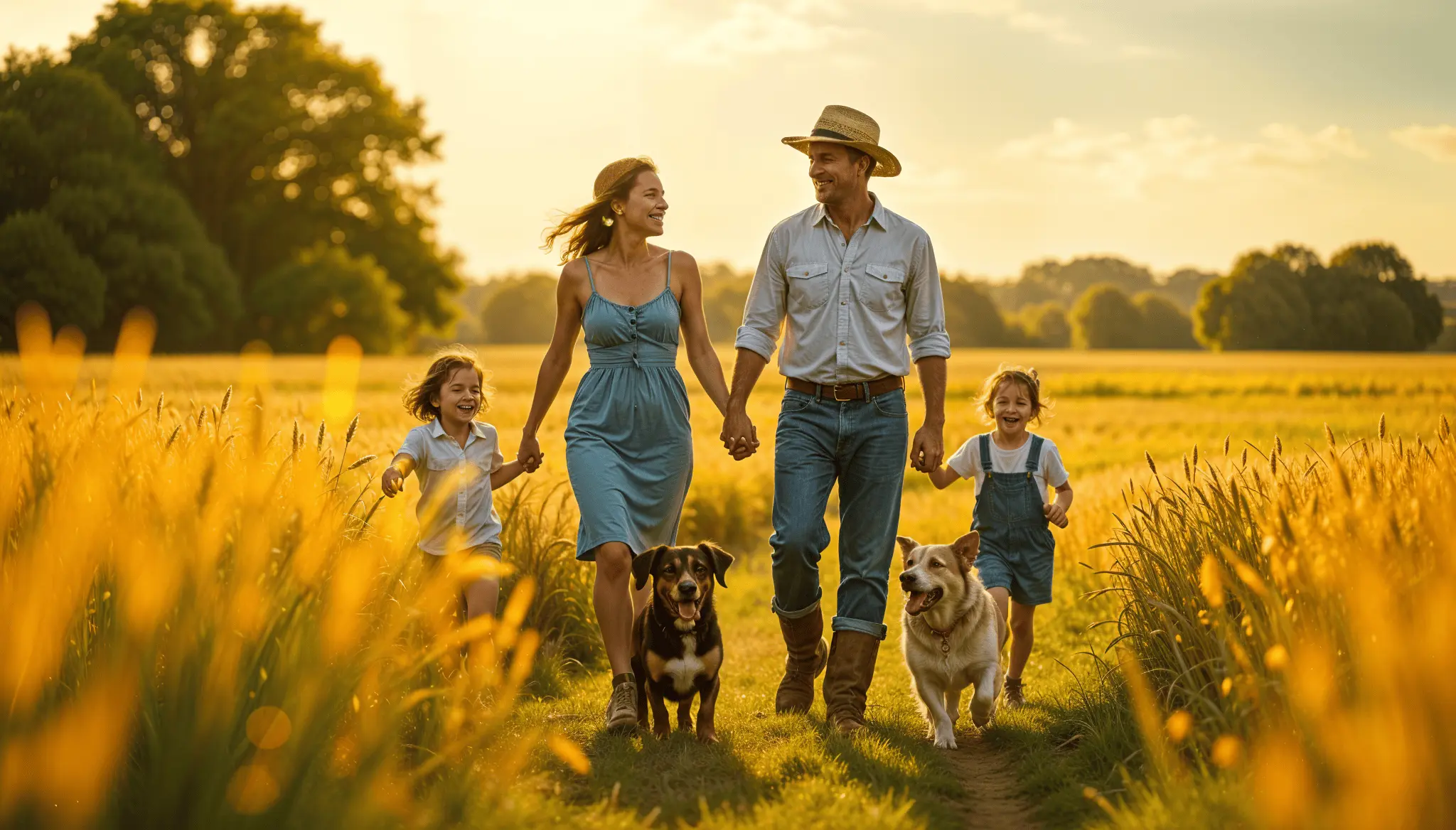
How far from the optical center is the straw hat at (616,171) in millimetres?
6773

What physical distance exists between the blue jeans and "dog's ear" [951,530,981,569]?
1.16 ft

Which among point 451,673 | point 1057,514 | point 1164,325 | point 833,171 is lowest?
point 451,673

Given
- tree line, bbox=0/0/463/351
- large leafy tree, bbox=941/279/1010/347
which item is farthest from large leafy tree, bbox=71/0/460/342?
large leafy tree, bbox=941/279/1010/347

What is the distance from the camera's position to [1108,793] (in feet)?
16.0

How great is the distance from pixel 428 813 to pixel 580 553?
2.55 metres

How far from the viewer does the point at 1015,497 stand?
24.0ft

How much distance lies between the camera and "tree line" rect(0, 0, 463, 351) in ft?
143

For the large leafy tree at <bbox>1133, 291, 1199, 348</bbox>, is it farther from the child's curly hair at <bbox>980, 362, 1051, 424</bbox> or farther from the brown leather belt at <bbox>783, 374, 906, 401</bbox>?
the brown leather belt at <bbox>783, 374, 906, 401</bbox>

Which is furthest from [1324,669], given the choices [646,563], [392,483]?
[392,483]

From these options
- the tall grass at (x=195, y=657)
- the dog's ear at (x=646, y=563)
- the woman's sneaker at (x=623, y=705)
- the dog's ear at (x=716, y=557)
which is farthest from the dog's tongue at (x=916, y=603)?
the tall grass at (x=195, y=657)

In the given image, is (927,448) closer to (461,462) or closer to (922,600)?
(922,600)

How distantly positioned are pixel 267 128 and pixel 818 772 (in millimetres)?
50800

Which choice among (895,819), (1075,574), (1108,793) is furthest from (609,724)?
(1075,574)

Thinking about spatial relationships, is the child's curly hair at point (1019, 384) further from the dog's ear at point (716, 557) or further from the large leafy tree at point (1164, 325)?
the large leafy tree at point (1164, 325)
